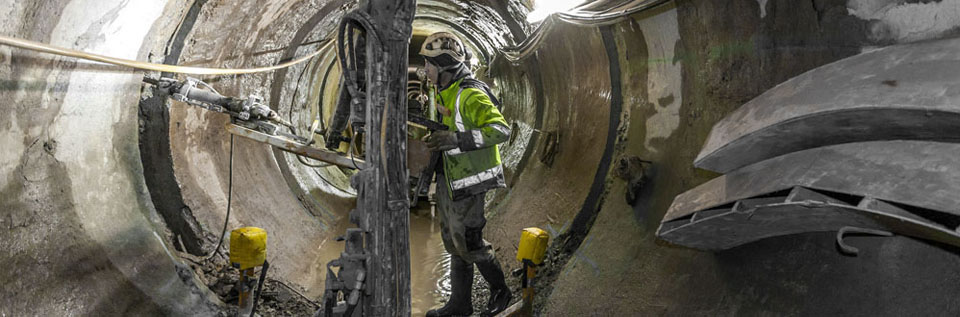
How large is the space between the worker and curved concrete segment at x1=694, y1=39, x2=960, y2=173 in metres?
1.54

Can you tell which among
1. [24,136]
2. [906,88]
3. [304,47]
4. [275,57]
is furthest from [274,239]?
[906,88]

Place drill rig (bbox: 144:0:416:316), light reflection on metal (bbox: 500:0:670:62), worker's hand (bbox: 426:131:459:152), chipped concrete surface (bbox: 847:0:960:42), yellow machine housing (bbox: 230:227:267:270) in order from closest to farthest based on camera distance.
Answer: chipped concrete surface (bbox: 847:0:960:42) → drill rig (bbox: 144:0:416:316) → light reflection on metal (bbox: 500:0:670:62) → worker's hand (bbox: 426:131:459:152) → yellow machine housing (bbox: 230:227:267:270)

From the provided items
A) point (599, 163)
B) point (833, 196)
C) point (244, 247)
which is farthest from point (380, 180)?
point (599, 163)

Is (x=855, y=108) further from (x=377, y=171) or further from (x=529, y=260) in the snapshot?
(x=529, y=260)

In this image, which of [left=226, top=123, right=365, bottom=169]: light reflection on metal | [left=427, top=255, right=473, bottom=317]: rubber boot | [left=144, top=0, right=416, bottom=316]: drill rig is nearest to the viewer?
[left=144, top=0, right=416, bottom=316]: drill rig

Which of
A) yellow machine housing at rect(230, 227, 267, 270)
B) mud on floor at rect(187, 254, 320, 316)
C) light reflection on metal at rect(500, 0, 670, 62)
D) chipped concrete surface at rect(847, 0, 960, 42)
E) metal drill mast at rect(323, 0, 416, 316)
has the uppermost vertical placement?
light reflection on metal at rect(500, 0, 670, 62)

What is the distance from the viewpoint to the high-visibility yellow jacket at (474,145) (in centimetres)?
383

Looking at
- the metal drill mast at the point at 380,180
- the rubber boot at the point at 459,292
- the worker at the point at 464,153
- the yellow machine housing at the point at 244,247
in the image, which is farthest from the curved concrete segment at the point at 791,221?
the yellow machine housing at the point at 244,247

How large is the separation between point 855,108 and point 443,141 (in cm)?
225

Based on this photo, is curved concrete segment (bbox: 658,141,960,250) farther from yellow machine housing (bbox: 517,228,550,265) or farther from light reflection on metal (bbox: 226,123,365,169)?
light reflection on metal (bbox: 226,123,365,169)

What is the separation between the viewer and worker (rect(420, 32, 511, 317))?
3852mm

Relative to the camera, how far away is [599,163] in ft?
15.5

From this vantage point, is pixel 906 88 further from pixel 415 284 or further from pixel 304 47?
pixel 304 47

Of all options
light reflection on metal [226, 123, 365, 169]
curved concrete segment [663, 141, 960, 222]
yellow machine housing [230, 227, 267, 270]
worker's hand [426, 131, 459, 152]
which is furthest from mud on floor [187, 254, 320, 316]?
curved concrete segment [663, 141, 960, 222]
